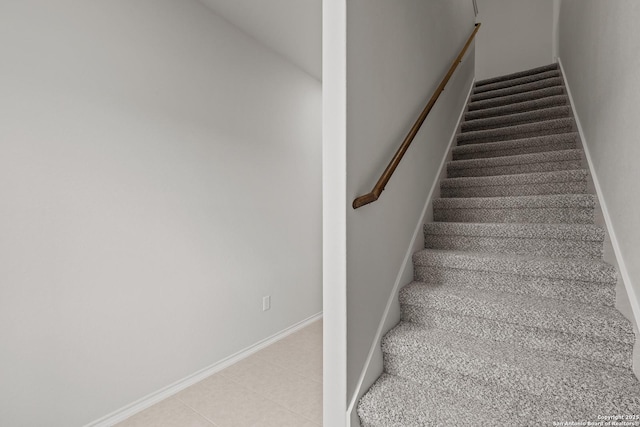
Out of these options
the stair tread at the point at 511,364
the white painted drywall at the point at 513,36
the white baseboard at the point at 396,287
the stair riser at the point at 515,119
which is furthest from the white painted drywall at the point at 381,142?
the white painted drywall at the point at 513,36

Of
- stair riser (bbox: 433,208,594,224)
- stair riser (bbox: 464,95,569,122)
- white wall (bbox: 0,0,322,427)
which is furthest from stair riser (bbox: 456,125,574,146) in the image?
white wall (bbox: 0,0,322,427)

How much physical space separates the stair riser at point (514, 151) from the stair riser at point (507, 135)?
0.24 m

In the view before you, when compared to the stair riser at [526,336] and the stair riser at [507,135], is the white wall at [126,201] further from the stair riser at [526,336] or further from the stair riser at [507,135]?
the stair riser at [507,135]

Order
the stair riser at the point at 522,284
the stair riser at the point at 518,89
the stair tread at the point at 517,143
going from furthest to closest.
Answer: the stair riser at the point at 518,89 < the stair tread at the point at 517,143 < the stair riser at the point at 522,284

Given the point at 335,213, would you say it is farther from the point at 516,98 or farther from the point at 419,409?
the point at 516,98

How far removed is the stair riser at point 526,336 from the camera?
1.24 metres

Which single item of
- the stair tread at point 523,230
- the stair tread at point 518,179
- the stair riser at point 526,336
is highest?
the stair tread at point 518,179

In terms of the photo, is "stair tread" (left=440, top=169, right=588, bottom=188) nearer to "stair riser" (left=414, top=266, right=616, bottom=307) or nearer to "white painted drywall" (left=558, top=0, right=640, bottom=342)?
"white painted drywall" (left=558, top=0, right=640, bottom=342)

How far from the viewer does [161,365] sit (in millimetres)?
2088

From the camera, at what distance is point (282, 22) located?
2.68 metres

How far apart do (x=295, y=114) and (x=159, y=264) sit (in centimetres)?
208

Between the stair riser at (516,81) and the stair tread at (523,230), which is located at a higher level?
the stair riser at (516,81)

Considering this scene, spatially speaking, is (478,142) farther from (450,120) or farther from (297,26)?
(297,26)

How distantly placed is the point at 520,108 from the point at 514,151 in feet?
2.61
